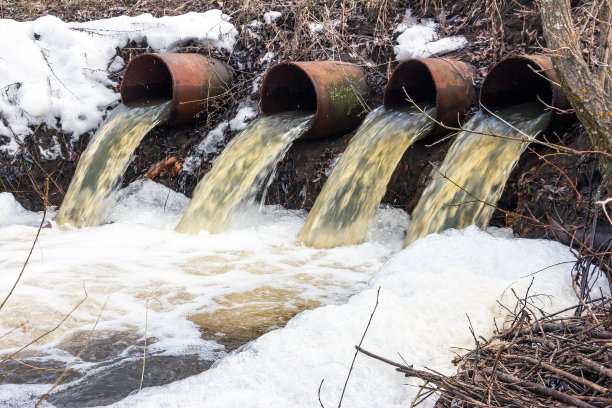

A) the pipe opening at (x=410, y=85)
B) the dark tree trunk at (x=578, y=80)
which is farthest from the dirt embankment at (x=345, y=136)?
the dark tree trunk at (x=578, y=80)

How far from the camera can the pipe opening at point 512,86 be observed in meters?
4.66

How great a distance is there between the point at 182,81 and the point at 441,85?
2.74m

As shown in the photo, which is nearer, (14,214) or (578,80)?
(578,80)

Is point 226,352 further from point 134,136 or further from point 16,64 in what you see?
point 16,64

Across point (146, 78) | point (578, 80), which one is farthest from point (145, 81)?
point (578, 80)

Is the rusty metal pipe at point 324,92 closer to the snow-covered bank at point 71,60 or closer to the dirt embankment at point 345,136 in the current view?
the dirt embankment at point 345,136

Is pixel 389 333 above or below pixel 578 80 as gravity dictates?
below

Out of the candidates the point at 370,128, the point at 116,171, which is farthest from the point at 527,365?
the point at 116,171

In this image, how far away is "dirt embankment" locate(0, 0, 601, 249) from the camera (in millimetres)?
4203

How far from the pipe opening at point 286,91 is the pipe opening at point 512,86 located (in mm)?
1785

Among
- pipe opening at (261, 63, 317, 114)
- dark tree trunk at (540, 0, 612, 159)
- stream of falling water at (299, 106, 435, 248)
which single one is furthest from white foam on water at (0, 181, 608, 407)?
pipe opening at (261, 63, 317, 114)

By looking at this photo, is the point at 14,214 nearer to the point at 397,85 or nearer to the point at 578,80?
the point at 397,85

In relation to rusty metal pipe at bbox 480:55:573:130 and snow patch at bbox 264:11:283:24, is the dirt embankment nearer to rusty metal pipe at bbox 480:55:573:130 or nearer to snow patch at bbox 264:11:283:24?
snow patch at bbox 264:11:283:24

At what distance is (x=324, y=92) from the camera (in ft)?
17.0
